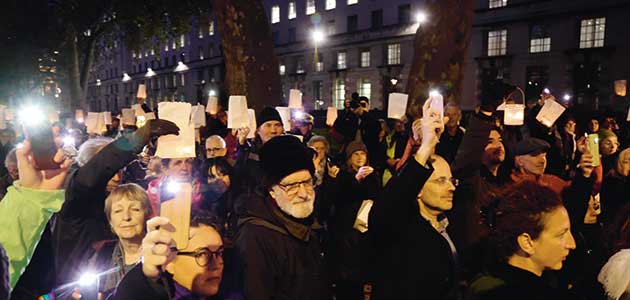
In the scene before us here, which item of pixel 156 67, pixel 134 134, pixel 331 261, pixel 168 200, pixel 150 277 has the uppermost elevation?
pixel 156 67

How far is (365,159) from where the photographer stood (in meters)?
5.32

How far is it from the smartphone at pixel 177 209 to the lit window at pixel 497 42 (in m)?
38.6

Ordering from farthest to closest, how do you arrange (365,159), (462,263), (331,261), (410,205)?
1. (365,159)
2. (331,261)
3. (462,263)
4. (410,205)

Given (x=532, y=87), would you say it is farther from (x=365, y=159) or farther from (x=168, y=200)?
(x=168, y=200)

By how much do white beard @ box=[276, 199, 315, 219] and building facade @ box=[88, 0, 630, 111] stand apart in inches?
390

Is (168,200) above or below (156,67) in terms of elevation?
below

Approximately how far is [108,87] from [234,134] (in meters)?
106

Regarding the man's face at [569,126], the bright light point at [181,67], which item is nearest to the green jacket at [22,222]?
the man's face at [569,126]

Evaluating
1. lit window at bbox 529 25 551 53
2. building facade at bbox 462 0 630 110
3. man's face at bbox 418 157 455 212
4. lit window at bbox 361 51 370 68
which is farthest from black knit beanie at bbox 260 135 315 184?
lit window at bbox 361 51 370 68

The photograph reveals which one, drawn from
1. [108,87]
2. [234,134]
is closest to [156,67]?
[108,87]

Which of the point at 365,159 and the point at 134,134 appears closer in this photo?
the point at 134,134

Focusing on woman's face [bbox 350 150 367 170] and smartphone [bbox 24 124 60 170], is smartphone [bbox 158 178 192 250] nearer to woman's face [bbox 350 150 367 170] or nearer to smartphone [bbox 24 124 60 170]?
smartphone [bbox 24 124 60 170]

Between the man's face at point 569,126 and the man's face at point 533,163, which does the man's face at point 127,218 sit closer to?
the man's face at point 533,163

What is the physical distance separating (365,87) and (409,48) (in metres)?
6.42
